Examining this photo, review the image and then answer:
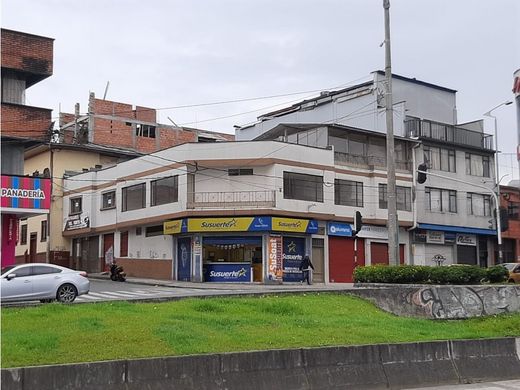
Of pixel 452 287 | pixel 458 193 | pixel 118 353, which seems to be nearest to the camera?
pixel 118 353

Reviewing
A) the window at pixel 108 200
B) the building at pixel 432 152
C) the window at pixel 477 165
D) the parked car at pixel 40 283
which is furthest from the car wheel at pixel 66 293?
the window at pixel 477 165

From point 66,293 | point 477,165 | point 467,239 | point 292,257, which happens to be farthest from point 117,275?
point 477,165

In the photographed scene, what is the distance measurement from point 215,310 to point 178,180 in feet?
81.2

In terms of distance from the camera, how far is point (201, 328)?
40.9 ft

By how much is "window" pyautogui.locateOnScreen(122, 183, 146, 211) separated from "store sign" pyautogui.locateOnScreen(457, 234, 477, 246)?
895 inches

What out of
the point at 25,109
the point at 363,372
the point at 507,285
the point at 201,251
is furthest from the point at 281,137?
the point at 363,372

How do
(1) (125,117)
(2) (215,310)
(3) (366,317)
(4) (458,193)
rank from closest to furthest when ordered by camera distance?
(2) (215,310)
(3) (366,317)
(4) (458,193)
(1) (125,117)

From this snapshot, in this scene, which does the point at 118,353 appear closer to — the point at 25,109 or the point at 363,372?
the point at 363,372

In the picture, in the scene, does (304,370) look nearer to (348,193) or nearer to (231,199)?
(231,199)

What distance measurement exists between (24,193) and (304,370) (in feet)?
65.7

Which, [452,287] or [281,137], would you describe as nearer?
[452,287]

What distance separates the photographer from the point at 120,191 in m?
44.3

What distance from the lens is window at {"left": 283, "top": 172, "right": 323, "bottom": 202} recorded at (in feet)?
125

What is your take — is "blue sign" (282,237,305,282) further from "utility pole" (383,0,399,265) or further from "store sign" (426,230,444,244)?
"utility pole" (383,0,399,265)
